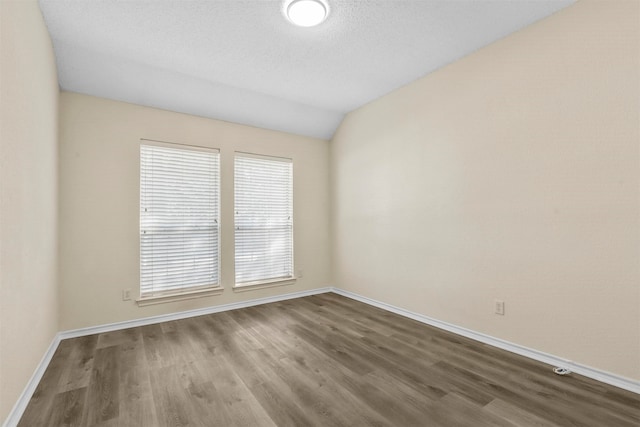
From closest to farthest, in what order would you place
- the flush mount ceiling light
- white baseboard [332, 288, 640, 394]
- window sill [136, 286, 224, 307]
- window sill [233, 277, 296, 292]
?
white baseboard [332, 288, 640, 394], the flush mount ceiling light, window sill [136, 286, 224, 307], window sill [233, 277, 296, 292]

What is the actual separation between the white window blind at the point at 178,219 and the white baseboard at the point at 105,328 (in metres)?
0.29

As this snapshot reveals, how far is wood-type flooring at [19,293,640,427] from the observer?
1.72 meters

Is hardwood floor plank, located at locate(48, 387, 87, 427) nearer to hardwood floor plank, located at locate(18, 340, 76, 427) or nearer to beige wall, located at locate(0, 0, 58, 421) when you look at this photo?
hardwood floor plank, located at locate(18, 340, 76, 427)

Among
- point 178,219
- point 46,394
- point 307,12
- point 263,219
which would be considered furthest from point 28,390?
point 307,12

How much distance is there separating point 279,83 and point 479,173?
7.87ft

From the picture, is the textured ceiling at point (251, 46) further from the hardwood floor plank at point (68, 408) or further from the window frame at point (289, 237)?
the hardwood floor plank at point (68, 408)

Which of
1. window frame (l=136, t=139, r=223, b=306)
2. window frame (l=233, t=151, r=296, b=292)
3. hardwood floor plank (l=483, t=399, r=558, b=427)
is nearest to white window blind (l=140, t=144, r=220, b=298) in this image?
window frame (l=136, t=139, r=223, b=306)

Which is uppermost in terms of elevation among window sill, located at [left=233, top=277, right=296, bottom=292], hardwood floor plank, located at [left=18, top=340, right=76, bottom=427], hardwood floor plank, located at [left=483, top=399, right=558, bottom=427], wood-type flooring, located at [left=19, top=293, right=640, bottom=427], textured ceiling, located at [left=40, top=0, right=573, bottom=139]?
textured ceiling, located at [left=40, top=0, right=573, bottom=139]

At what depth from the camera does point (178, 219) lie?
140 inches

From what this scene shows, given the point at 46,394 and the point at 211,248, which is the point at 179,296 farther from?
the point at 46,394

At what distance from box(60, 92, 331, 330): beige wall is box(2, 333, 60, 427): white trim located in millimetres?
532

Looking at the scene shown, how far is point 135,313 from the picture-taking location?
10.8ft

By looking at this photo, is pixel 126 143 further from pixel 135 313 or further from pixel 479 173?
pixel 479 173

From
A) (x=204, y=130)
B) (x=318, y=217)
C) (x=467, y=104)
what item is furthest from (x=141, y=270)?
(x=467, y=104)
